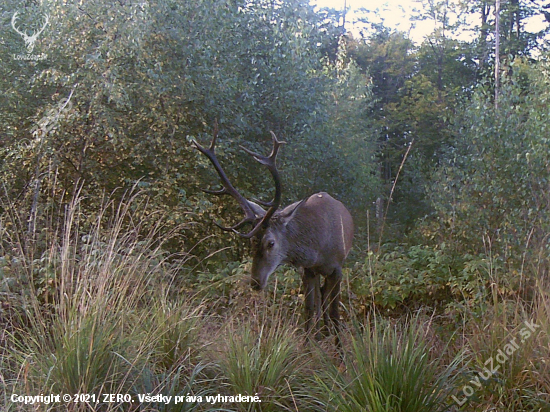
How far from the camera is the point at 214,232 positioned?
29.0 feet

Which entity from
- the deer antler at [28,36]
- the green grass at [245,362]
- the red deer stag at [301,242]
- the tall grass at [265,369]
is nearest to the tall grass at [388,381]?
the green grass at [245,362]

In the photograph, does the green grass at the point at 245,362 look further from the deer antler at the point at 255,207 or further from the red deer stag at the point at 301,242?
the deer antler at the point at 255,207

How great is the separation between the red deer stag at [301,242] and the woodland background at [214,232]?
287 millimetres

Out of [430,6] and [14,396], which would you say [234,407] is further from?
[430,6]

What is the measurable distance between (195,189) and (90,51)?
2571 millimetres

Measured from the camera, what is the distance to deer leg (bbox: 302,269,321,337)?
16.8 ft

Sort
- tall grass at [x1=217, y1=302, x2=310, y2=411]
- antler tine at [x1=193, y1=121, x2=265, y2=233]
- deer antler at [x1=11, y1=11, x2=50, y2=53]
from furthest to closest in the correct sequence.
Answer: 1. deer antler at [x1=11, y1=11, x2=50, y2=53]
2. antler tine at [x1=193, y1=121, x2=265, y2=233]
3. tall grass at [x1=217, y1=302, x2=310, y2=411]

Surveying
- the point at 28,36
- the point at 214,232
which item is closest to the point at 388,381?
the point at 214,232

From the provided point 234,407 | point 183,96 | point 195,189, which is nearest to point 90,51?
point 183,96

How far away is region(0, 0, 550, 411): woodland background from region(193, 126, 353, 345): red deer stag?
0.94ft

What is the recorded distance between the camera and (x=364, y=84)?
19.1m

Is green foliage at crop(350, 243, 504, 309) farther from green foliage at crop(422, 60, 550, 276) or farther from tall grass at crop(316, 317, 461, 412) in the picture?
tall grass at crop(316, 317, 461, 412)

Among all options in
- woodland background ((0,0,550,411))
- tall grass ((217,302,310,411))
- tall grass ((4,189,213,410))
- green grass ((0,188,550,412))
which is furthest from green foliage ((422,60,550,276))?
tall grass ((4,189,213,410))

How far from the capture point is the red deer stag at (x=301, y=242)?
4918 millimetres
